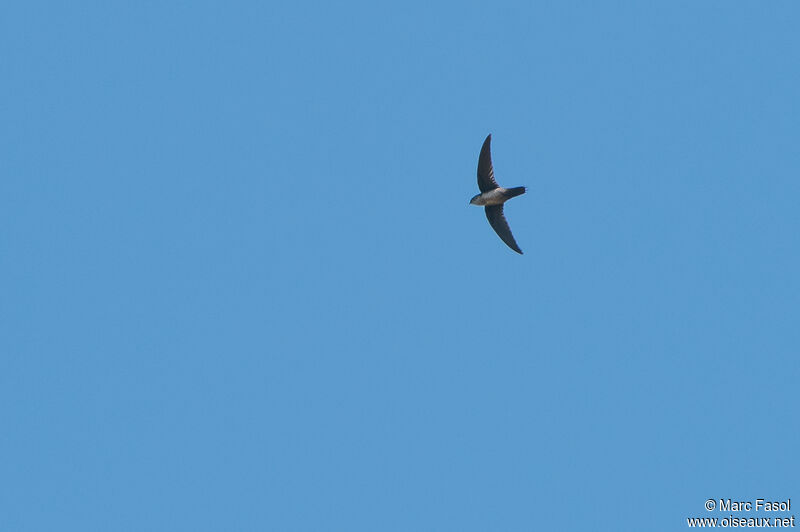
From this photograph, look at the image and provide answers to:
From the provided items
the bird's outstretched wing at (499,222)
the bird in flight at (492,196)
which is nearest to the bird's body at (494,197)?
the bird in flight at (492,196)

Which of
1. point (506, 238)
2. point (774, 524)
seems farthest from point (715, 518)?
point (506, 238)

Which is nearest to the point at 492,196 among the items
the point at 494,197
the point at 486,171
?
the point at 494,197

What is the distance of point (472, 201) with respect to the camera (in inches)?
1236

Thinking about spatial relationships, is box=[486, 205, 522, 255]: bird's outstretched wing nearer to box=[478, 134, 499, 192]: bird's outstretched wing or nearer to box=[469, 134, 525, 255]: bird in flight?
box=[469, 134, 525, 255]: bird in flight

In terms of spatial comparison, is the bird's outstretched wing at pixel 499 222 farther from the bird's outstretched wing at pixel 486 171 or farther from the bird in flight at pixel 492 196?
the bird's outstretched wing at pixel 486 171

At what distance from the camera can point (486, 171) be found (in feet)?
103

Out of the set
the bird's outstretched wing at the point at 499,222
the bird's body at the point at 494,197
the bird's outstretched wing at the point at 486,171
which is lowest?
the bird's outstretched wing at the point at 499,222

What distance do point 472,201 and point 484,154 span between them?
1131 millimetres

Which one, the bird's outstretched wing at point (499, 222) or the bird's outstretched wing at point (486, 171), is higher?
the bird's outstretched wing at point (486, 171)

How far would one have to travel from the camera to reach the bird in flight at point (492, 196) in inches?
1222

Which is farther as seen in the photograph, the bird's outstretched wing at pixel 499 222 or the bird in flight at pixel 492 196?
the bird's outstretched wing at pixel 499 222

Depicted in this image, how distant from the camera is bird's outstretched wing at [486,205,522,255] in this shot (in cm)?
3145

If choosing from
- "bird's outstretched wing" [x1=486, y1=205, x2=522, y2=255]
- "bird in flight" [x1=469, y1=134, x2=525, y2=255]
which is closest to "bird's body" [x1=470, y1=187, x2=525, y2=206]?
"bird in flight" [x1=469, y1=134, x2=525, y2=255]

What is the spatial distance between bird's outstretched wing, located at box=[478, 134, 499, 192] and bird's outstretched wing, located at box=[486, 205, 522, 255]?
0.55 metres
